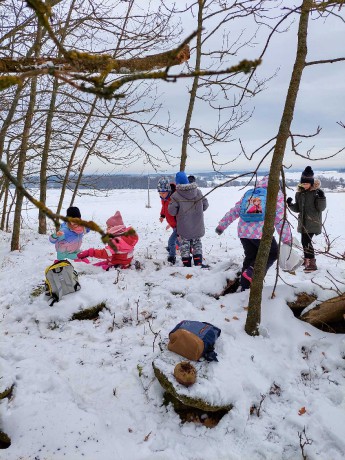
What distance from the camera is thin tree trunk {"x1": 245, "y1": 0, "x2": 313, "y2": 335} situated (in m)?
3.09

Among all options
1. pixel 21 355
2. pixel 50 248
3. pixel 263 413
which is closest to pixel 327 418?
pixel 263 413

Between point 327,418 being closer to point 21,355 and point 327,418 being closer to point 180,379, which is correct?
point 180,379

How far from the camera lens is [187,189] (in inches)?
223

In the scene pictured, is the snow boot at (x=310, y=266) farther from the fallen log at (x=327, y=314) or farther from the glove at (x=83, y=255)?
the glove at (x=83, y=255)

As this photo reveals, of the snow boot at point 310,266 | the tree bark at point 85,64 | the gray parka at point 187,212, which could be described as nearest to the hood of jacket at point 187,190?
the gray parka at point 187,212

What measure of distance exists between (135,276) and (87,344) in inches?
73.4

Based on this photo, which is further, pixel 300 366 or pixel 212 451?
pixel 300 366

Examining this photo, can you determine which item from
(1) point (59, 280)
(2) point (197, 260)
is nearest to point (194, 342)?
(1) point (59, 280)

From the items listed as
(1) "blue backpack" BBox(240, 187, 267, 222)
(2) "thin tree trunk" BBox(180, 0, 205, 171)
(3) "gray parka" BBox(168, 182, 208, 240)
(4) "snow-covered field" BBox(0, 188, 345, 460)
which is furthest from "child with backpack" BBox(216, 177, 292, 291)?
(2) "thin tree trunk" BBox(180, 0, 205, 171)

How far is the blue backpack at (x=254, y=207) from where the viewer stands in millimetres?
4434

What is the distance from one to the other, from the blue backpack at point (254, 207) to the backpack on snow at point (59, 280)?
279 centimetres

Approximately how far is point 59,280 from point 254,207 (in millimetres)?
3128

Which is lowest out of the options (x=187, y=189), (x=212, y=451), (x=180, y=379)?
(x=212, y=451)

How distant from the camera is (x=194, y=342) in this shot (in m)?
3.22
